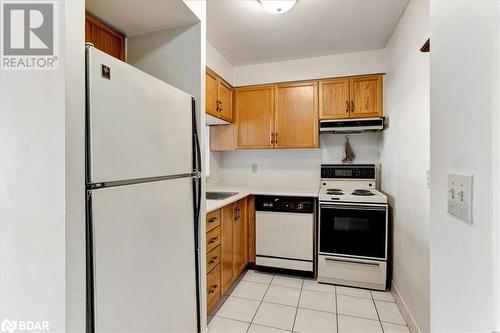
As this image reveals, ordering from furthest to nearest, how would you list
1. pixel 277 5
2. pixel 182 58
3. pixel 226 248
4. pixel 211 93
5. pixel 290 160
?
pixel 290 160
pixel 211 93
pixel 226 248
pixel 277 5
pixel 182 58

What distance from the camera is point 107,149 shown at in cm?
97

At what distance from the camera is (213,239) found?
205cm

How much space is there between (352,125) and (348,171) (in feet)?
1.99

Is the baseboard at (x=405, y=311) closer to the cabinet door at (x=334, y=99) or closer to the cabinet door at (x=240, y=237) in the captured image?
the cabinet door at (x=240, y=237)

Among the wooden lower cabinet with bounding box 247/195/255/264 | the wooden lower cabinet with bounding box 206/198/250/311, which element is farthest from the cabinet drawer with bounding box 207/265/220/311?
the wooden lower cabinet with bounding box 247/195/255/264

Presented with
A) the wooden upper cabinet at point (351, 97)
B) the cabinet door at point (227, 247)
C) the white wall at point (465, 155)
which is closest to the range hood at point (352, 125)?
the wooden upper cabinet at point (351, 97)

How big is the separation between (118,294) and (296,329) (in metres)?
1.43

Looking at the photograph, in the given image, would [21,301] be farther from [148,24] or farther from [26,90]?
[148,24]

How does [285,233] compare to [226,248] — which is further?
[285,233]

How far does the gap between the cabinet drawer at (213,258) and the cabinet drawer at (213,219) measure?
200 mm

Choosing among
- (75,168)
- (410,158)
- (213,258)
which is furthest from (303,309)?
(75,168)

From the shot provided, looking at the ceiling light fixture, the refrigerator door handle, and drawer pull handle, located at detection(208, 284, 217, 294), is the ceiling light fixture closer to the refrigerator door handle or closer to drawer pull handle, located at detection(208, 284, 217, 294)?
the refrigerator door handle

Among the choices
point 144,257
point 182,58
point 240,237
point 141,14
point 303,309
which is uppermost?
point 141,14
